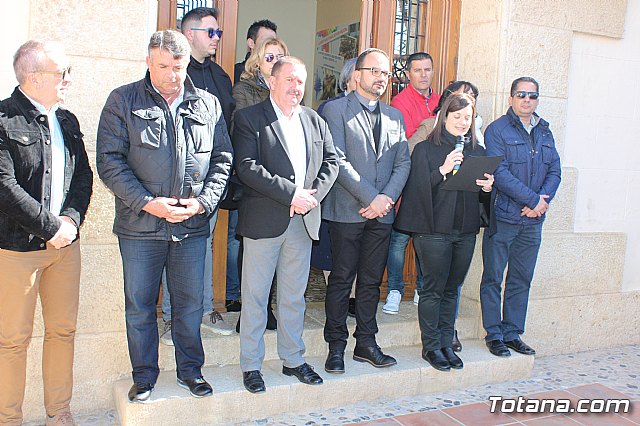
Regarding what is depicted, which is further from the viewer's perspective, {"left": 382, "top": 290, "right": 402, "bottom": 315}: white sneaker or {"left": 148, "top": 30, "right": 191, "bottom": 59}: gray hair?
{"left": 382, "top": 290, "right": 402, "bottom": 315}: white sneaker

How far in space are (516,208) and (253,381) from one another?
2.40m

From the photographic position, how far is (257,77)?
4.62 meters

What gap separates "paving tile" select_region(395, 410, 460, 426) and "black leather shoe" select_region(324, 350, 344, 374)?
1.61ft

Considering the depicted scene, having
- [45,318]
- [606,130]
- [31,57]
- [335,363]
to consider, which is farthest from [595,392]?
[31,57]

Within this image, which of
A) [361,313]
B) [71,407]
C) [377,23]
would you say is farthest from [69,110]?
[377,23]

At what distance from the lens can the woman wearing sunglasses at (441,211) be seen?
181 inches

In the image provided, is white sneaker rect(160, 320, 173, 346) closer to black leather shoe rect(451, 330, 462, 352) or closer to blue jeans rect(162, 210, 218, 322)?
blue jeans rect(162, 210, 218, 322)

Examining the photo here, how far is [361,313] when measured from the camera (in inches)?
181

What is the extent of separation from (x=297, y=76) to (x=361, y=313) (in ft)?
5.44

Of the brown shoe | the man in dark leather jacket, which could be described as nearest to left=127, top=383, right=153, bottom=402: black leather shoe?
the man in dark leather jacket

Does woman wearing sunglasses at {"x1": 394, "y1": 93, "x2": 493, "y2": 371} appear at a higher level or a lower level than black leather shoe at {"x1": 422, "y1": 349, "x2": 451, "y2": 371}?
higher

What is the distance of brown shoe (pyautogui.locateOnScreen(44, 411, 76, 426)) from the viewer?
3.72 m

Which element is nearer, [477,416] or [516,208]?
[477,416]

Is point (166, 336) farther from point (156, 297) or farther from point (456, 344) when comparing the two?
point (456, 344)
